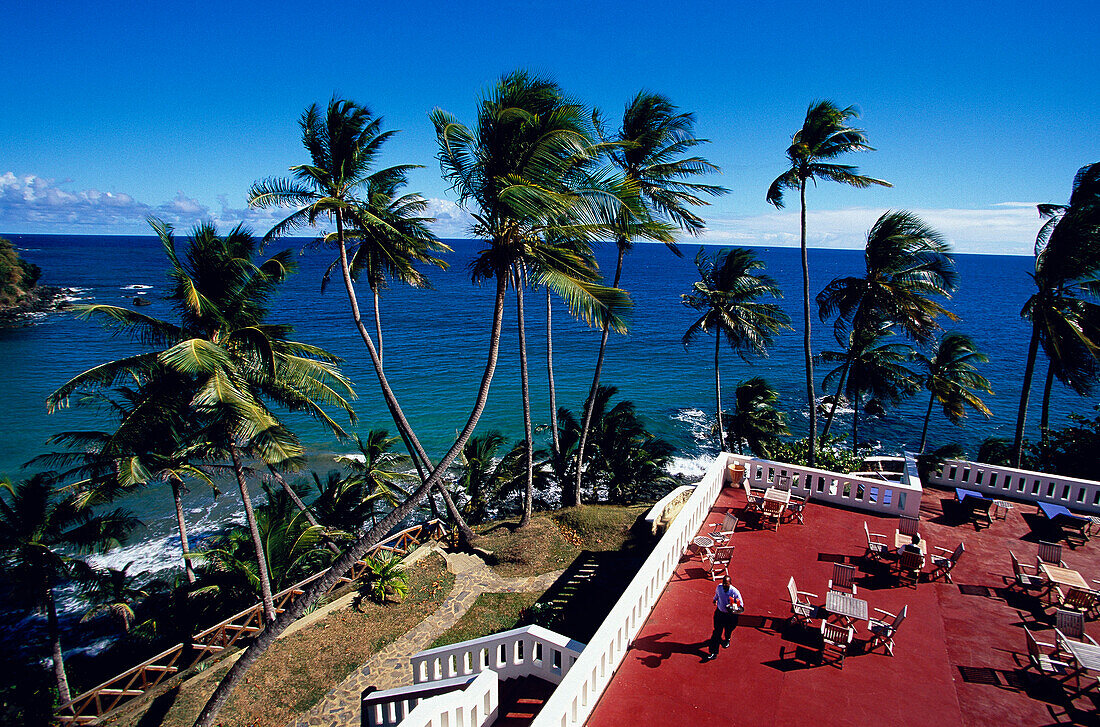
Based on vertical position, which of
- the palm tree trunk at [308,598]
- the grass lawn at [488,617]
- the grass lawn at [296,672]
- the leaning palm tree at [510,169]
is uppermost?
the leaning palm tree at [510,169]

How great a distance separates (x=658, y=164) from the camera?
18.9 metres

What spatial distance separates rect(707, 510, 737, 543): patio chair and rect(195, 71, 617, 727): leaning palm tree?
21.9 ft

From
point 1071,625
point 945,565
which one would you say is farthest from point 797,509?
point 1071,625

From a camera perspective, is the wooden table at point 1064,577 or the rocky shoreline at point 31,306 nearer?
the wooden table at point 1064,577

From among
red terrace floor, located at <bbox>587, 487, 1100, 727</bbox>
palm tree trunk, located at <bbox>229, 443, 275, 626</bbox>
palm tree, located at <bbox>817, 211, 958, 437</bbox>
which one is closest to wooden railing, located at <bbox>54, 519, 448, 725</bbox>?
palm tree trunk, located at <bbox>229, 443, 275, 626</bbox>

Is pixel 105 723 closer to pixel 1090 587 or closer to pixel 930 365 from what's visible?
pixel 1090 587

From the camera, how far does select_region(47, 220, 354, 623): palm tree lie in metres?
10.0

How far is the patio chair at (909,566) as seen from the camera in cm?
975

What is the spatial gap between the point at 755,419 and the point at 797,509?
14351 mm

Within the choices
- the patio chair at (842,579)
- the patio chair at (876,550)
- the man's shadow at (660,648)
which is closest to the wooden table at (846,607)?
the patio chair at (842,579)

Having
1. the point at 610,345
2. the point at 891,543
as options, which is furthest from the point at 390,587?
the point at 610,345

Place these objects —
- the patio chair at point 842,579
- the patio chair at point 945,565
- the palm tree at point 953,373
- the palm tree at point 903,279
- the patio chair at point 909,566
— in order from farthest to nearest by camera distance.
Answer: the palm tree at point 953,373 < the palm tree at point 903,279 < the patio chair at point 945,565 < the patio chair at point 909,566 < the patio chair at point 842,579

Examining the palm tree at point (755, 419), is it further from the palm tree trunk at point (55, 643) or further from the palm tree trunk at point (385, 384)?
the palm tree trunk at point (55, 643)

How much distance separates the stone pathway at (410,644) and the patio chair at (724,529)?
677 cm
